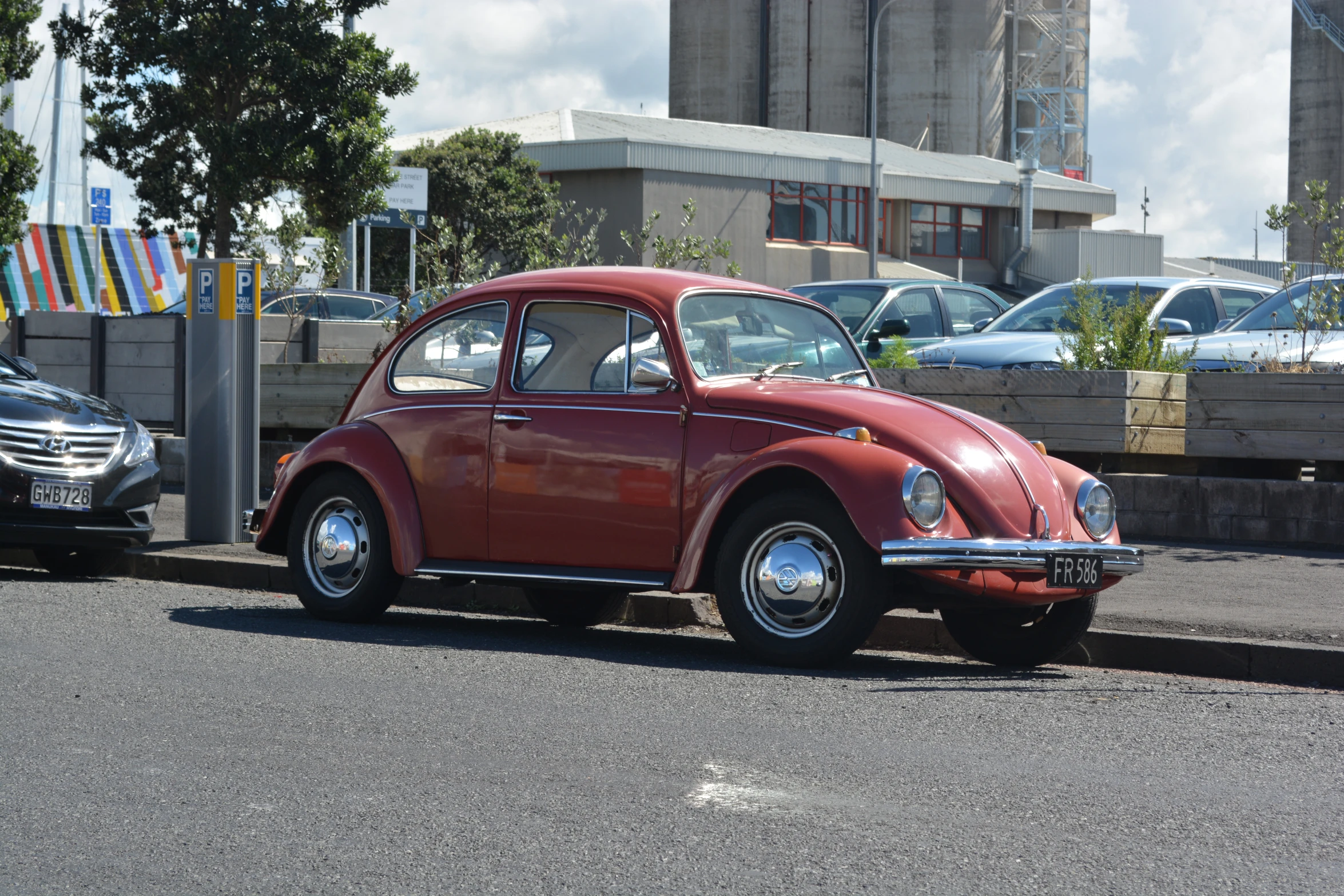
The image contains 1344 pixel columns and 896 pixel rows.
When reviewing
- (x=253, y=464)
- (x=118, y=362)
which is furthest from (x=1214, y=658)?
(x=118, y=362)

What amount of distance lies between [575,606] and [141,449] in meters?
3.38

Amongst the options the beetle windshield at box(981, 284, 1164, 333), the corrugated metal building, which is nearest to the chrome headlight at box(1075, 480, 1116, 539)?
the beetle windshield at box(981, 284, 1164, 333)

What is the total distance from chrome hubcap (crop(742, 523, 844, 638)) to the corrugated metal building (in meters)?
44.7

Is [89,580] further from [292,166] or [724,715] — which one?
[292,166]

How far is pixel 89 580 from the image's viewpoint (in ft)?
33.1

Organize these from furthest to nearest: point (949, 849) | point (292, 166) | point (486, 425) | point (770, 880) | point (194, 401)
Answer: point (292, 166)
point (194, 401)
point (486, 425)
point (949, 849)
point (770, 880)

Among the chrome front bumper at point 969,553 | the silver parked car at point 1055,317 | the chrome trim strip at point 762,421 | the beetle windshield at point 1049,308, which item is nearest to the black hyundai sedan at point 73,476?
the chrome trim strip at point 762,421

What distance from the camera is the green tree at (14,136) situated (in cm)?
2608

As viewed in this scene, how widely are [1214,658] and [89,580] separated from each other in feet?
21.5

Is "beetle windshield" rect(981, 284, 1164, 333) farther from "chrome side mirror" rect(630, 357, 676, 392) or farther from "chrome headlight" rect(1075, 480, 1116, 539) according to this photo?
"chrome side mirror" rect(630, 357, 676, 392)

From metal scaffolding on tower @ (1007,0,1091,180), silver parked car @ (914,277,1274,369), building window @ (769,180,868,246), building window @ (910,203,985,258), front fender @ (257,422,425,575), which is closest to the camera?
front fender @ (257,422,425,575)

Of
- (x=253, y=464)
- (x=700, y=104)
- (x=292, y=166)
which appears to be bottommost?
(x=253, y=464)

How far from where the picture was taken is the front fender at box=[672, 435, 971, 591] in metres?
6.54

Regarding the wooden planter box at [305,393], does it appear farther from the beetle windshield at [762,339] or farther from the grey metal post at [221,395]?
the beetle windshield at [762,339]
